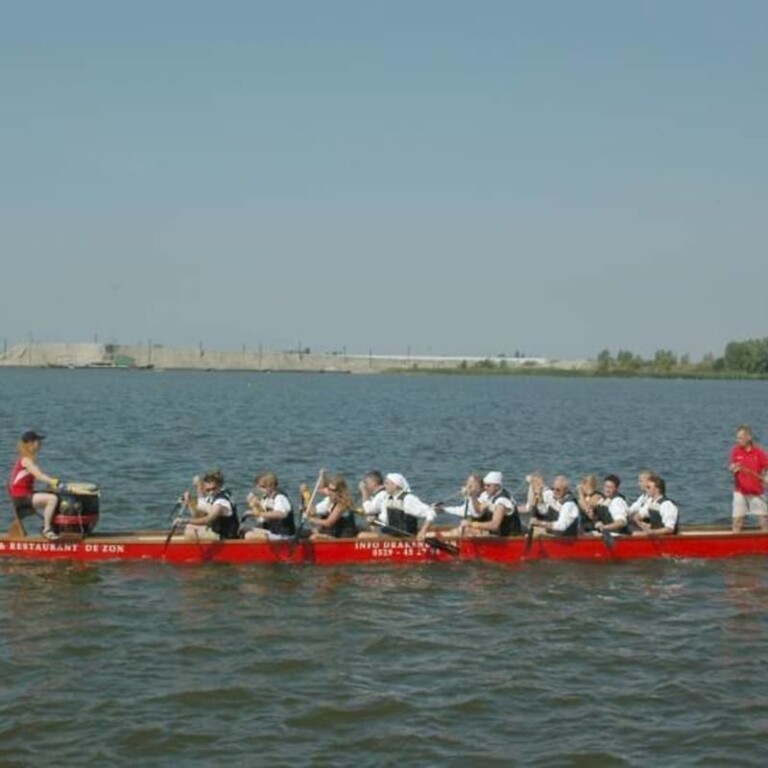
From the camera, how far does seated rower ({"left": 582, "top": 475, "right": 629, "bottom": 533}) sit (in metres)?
20.6

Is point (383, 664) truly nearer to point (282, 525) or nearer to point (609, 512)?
point (282, 525)

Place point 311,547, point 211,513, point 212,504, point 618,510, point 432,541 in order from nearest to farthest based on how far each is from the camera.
A: point 211,513, point 212,504, point 311,547, point 432,541, point 618,510

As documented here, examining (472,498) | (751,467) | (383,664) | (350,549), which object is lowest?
(383,664)

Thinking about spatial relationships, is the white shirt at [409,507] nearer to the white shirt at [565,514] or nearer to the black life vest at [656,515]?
the white shirt at [565,514]

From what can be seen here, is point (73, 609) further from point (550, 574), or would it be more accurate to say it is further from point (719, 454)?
point (719, 454)

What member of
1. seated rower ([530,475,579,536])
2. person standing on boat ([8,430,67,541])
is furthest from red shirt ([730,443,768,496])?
person standing on boat ([8,430,67,541])

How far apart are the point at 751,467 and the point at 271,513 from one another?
8.39 m

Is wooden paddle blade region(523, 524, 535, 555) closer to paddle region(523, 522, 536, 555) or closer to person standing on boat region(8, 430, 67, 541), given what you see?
paddle region(523, 522, 536, 555)

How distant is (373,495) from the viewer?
20516 millimetres

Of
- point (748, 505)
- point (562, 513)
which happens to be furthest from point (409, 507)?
point (748, 505)

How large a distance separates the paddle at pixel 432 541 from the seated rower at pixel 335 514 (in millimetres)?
476

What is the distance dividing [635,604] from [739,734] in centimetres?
550

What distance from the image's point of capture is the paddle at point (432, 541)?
19969 millimetres

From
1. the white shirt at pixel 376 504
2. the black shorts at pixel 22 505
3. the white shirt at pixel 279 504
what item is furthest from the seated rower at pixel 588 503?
the black shorts at pixel 22 505
